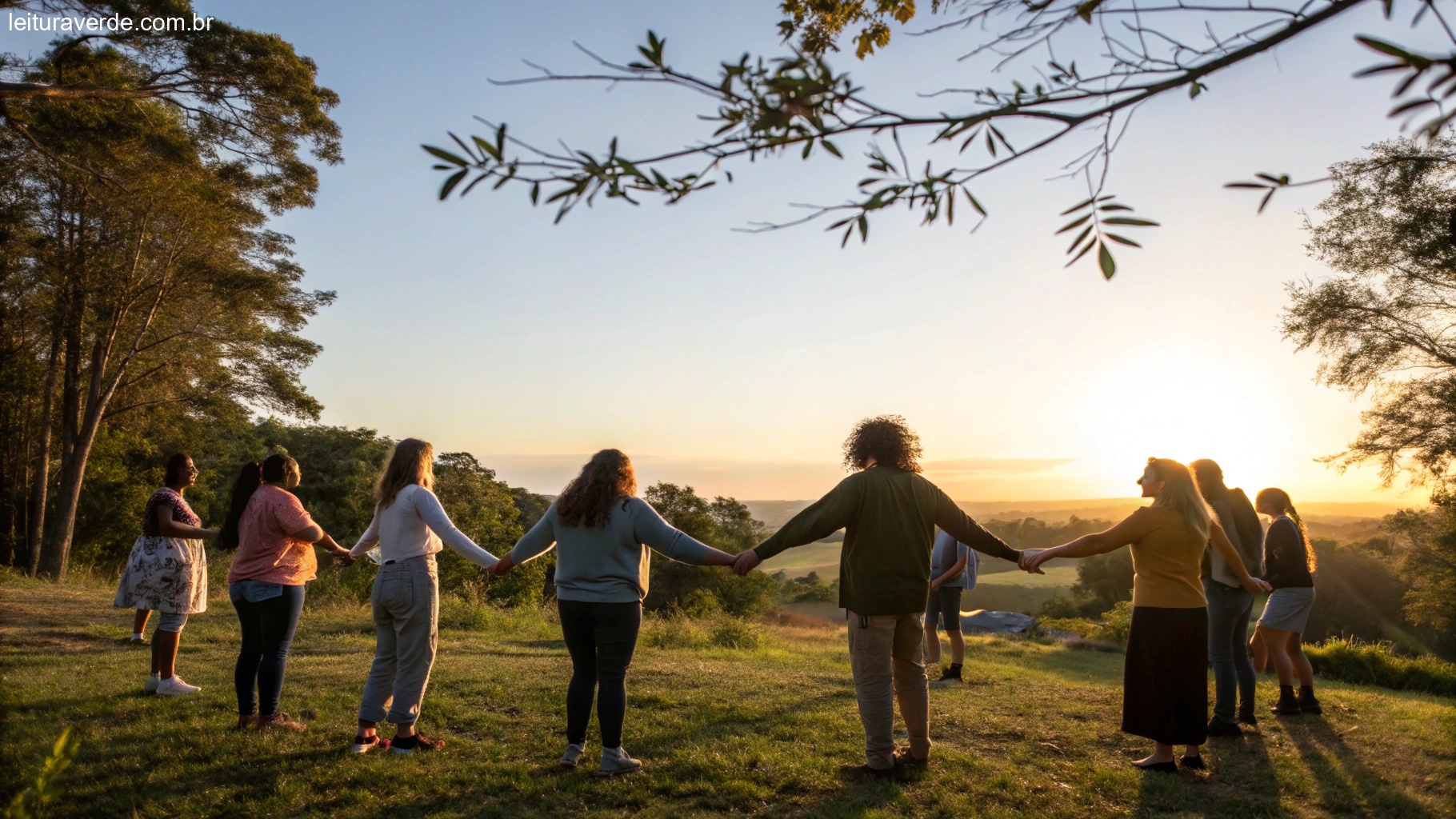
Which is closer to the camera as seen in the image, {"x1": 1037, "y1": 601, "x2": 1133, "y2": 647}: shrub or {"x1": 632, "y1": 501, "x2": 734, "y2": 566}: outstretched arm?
{"x1": 632, "y1": 501, "x2": 734, "y2": 566}: outstretched arm

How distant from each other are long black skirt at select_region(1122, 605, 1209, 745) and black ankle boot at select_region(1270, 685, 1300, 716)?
2.50 m

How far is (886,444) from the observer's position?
5.34m

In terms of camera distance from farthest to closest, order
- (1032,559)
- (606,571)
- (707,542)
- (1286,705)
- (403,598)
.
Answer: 1. (707,542)
2. (1286,705)
3. (1032,559)
4. (403,598)
5. (606,571)

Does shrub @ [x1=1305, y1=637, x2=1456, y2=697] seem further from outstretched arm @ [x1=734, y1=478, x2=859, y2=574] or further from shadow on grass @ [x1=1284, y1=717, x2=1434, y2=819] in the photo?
outstretched arm @ [x1=734, y1=478, x2=859, y2=574]

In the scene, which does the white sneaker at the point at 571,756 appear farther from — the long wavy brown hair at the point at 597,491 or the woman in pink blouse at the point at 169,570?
the woman in pink blouse at the point at 169,570

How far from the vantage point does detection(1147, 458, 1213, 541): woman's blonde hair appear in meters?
5.21

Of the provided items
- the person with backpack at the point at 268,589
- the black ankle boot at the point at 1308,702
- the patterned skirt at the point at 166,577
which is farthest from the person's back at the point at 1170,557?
the patterned skirt at the point at 166,577

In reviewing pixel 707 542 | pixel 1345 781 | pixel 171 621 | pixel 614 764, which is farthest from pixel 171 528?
pixel 707 542

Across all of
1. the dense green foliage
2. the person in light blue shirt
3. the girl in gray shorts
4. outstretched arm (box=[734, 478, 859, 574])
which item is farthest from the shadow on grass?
the dense green foliage

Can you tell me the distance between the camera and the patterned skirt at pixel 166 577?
691cm

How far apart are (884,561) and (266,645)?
12.8ft

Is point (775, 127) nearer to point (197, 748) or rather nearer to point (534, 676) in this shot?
point (197, 748)

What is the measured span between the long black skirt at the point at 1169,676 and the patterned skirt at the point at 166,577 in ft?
22.5

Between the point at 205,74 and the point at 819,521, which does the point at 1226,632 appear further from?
the point at 205,74
